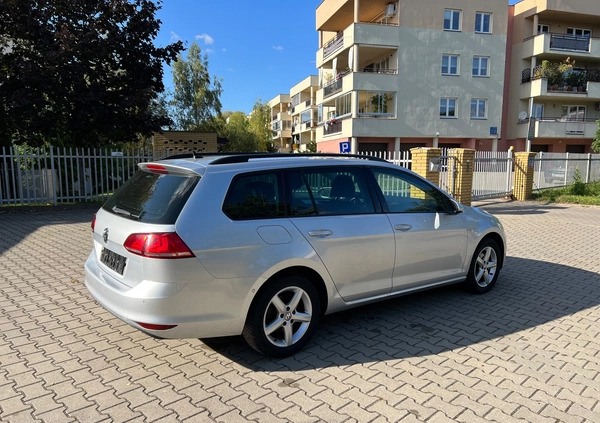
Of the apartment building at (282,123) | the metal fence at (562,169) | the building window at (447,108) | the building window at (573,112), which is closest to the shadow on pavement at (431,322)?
the metal fence at (562,169)

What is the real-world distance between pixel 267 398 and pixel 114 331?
190 centimetres

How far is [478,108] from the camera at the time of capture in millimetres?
31594

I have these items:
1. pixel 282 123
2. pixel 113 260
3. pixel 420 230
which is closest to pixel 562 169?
pixel 420 230

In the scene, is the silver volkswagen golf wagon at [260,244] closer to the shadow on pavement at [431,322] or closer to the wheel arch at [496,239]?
the shadow on pavement at [431,322]

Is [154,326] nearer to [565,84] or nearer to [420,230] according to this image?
[420,230]

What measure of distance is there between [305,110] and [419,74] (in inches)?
1189

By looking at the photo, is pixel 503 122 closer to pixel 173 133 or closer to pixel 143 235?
pixel 173 133

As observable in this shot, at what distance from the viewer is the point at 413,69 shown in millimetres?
29766

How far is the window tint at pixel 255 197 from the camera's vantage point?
3225 millimetres

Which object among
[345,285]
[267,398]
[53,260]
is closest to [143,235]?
[267,398]

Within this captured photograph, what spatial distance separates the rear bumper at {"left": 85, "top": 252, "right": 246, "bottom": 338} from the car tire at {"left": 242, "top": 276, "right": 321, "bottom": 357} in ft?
0.44

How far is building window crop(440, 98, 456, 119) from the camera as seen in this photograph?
101 feet

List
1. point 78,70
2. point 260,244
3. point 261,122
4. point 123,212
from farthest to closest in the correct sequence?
point 261,122 → point 78,70 → point 123,212 → point 260,244

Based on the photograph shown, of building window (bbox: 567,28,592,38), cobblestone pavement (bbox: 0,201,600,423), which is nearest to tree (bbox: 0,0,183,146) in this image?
cobblestone pavement (bbox: 0,201,600,423)
